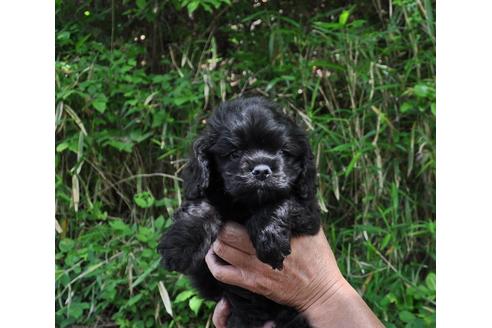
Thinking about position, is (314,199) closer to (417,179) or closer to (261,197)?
(261,197)

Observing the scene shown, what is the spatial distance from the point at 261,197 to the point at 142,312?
2605 millimetres

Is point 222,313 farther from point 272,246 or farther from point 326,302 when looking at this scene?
point 272,246

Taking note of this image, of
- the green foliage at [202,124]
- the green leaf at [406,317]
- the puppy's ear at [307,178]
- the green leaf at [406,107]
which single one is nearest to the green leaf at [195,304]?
the green foliage at [202,124]

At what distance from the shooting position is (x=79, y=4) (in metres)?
5.73

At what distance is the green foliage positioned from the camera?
16.4 feet

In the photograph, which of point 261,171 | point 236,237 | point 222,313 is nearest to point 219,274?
point 236,237

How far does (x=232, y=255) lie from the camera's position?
10.4ft

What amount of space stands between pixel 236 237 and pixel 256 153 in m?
0.52

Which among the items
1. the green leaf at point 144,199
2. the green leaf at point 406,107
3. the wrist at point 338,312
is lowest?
the green leaf at point 144,199

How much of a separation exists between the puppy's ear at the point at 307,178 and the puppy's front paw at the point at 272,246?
345mm

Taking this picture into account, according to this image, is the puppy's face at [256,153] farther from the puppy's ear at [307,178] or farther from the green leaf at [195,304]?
the green leaf at [195,304]

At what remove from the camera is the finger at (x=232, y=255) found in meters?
3.16

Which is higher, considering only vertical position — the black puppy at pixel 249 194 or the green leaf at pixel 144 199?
the black puppy at pixel 249 194

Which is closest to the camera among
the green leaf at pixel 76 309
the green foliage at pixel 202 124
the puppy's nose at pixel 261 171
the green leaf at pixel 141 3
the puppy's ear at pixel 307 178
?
the puppy's nose at pixel 261 171
